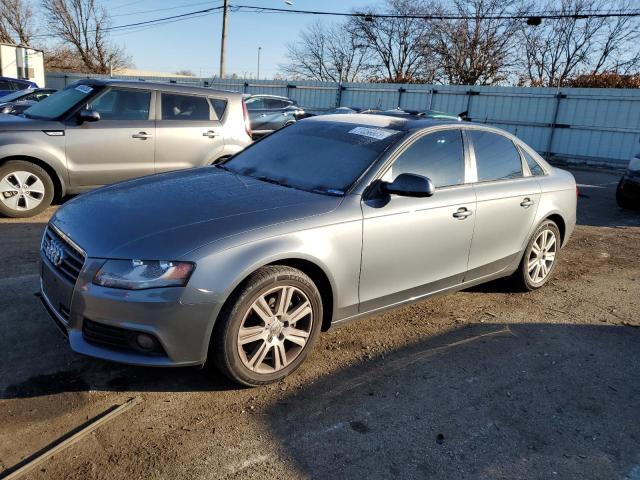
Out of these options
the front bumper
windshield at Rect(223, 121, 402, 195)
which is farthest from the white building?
the front bumper

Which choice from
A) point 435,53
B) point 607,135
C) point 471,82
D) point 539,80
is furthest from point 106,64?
point 607,135

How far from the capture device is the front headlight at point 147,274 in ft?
8.96

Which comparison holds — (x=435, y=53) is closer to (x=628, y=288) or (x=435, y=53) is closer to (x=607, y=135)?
(x=607, y=135)

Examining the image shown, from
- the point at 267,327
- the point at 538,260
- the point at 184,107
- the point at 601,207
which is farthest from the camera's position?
the point at 601,207

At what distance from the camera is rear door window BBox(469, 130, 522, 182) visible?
4.38m

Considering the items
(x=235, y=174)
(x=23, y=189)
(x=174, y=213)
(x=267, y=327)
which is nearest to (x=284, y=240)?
(x=267, y=327)

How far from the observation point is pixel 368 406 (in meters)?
3.07

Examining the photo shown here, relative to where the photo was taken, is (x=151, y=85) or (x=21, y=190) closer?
(x=21, y=190)

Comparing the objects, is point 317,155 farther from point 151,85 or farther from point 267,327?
point 151,85

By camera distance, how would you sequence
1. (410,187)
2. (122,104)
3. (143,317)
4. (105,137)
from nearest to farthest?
(143,317)
(410,187)
(105,137)
(122,104)

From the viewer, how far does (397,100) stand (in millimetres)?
22125

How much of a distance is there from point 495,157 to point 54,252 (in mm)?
3500

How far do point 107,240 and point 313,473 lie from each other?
5.34 ft

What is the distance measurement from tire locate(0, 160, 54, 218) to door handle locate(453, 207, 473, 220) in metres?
5.11
